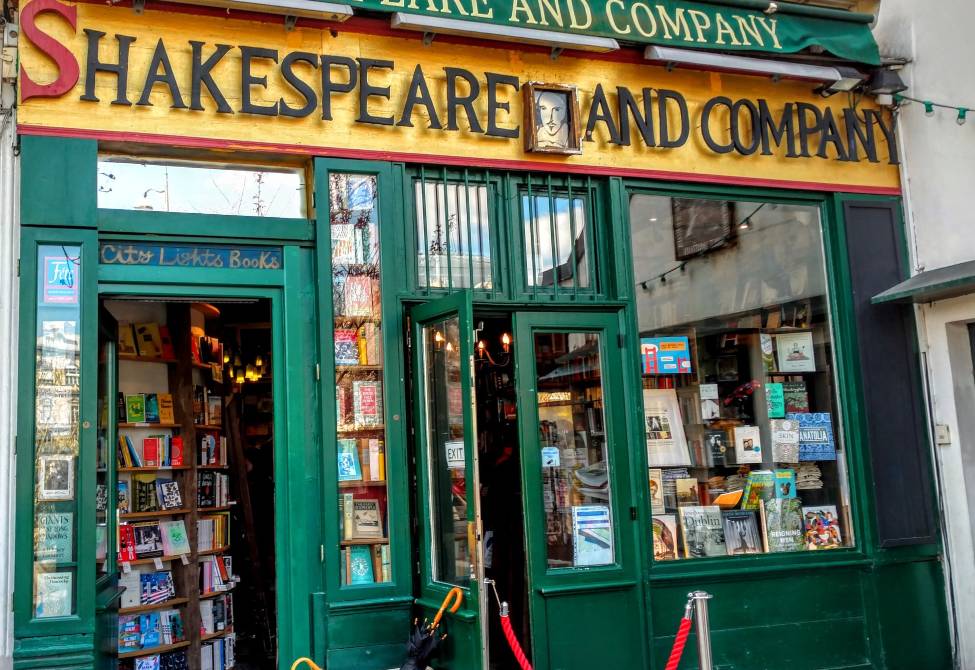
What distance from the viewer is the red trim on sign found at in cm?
629

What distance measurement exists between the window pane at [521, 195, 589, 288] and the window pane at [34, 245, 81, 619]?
3121 mm

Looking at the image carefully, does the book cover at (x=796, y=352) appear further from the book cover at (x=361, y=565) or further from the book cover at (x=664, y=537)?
the book cover at (x=361, y=565)

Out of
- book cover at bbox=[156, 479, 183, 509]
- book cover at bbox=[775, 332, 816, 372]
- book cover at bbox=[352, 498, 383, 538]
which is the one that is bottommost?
book cover at bbox=[352, 498, 383, 538]

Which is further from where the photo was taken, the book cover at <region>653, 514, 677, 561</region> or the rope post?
the book cover at <region>653, 514, 677, 561</region>

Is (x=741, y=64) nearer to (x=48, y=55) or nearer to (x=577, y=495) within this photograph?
(x=577, y=495)

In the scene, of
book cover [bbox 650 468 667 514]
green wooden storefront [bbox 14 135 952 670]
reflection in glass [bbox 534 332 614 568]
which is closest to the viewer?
green wooden storefront [bbox 14 135 952 670]

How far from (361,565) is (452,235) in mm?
2397

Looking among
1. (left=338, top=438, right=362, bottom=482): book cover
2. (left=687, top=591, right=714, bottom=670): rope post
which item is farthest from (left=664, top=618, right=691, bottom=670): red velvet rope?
(left=338, top=438, right=362, bottom=482): book cover

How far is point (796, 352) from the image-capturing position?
27.0 ft

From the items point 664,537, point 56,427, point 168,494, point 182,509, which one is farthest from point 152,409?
point 664,537

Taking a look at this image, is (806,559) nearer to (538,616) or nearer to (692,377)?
(692,377)

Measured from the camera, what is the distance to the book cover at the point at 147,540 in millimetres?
7969

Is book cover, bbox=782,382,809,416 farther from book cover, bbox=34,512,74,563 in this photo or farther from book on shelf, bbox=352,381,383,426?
book cover, bbox=34,512,74,563

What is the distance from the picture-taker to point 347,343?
6.74 m
